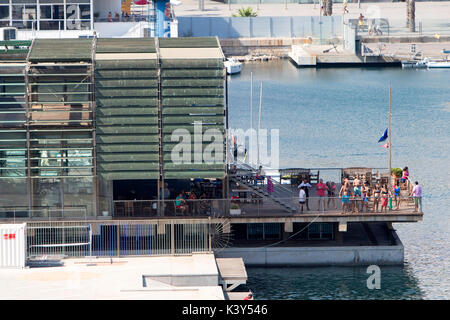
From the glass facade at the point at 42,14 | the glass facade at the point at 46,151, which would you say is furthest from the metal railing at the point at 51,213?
the glass facade at the point at 42,14

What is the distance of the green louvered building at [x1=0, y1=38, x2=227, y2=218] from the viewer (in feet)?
175

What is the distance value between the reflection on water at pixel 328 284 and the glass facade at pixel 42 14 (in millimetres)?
25822

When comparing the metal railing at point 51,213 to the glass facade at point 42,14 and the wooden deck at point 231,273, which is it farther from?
the glass facade at point 42,14

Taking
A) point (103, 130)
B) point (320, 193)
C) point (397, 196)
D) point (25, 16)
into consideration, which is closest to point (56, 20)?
point (25, 16)

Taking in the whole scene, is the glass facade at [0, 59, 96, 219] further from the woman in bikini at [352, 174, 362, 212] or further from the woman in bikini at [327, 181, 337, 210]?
the woman in bikini at [352, 174, 362, 212]

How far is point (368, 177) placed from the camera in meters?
58.8

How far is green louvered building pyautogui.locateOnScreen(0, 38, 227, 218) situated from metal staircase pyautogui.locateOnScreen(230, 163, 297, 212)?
2628 millimetres

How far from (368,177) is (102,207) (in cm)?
1307

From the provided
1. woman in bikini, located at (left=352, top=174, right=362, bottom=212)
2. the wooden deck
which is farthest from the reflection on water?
woman in bikini, located at (left=352, top=174, right=362, bottom=212)

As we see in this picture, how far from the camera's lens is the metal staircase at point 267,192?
181 feet

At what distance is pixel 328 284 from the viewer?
53812 millimetres

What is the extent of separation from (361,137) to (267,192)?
36.9m

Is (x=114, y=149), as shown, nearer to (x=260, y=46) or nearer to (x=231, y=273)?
(x=231, y=273)
